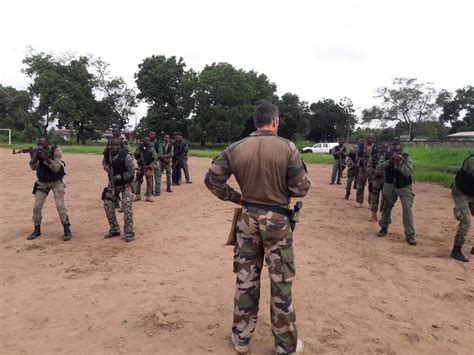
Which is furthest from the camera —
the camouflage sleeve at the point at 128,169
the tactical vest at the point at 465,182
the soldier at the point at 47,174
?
the camouflage sleeve at the point at 128,169

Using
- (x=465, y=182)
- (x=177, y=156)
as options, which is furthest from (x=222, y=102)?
(x=465, y=182)

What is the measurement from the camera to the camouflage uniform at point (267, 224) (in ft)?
9.95

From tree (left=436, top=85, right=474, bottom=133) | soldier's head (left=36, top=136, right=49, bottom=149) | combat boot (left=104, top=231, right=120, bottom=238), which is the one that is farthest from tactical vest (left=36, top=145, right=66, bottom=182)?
tree (left=436, top=85, right=474, bottom=133)

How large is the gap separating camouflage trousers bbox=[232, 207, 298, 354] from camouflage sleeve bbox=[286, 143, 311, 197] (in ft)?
0.82

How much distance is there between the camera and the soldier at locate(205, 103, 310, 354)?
Result: 3031 mm

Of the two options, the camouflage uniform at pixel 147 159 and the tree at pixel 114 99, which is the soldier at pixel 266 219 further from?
the tree at pixel 114 99

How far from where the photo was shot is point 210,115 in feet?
140

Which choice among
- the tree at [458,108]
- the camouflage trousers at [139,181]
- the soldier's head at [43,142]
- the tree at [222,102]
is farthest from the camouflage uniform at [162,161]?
the tree at [458,108]

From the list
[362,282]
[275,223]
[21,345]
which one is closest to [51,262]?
[21,345]

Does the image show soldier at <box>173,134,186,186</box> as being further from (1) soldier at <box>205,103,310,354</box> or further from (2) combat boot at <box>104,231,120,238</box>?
(1) soldier at <box>205,103,310,354</box>

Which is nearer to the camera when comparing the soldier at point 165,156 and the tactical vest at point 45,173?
the tactical vest at point 45,173

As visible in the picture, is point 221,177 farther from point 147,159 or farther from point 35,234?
point 147,159

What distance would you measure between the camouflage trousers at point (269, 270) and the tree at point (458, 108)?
210 ft

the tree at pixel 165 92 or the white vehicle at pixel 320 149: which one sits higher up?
the tree at pixel 165 92
